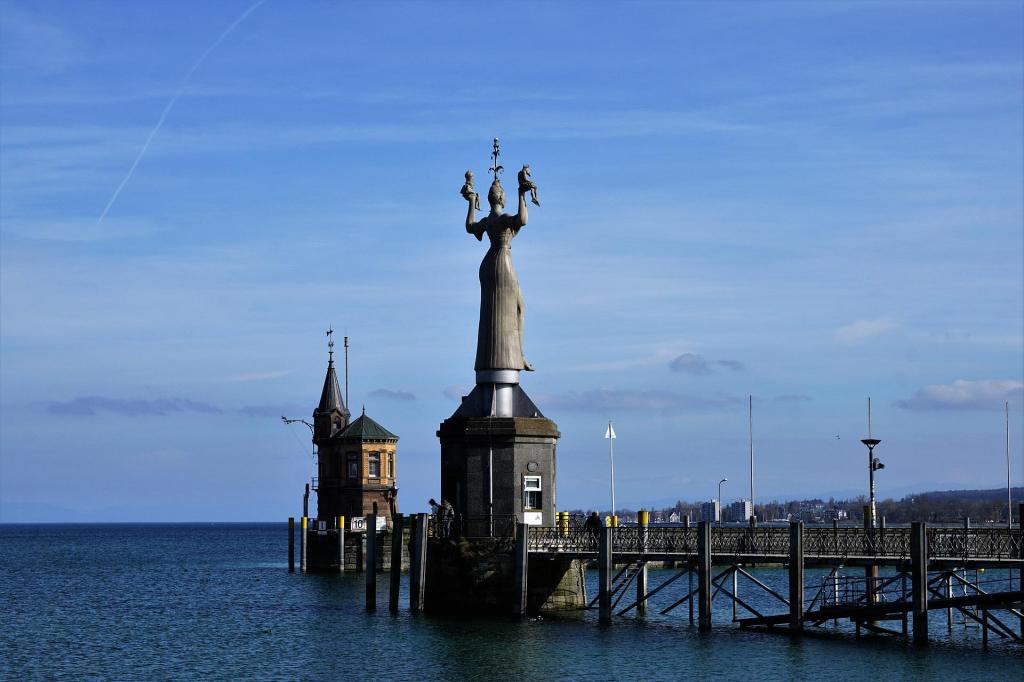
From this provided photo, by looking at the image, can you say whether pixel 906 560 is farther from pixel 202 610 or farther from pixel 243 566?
pixel 243 566

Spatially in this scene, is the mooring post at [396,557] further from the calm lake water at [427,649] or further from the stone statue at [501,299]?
the stone statue at [501,299]

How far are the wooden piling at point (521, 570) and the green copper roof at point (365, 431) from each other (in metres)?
41.9

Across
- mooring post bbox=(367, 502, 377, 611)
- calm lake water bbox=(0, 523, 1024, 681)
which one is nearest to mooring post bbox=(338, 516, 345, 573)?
calm lake water bbox=(0, 523, 1024, 681)

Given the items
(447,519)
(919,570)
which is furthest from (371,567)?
(919,570)

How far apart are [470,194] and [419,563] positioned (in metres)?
13.6

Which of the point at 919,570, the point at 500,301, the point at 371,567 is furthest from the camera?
the point at 371,567

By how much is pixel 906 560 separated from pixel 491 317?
1736cm

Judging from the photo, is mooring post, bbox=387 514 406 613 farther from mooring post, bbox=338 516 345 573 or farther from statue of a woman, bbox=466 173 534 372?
mooring post, bbox=338 516 345 573

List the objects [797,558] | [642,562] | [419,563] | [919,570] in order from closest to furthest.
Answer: [919,570] < [797,558] < [642,562] < [419,563]

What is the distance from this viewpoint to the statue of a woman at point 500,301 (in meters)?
54.8

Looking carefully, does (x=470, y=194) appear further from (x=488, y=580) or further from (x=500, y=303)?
(x=488, y=580)

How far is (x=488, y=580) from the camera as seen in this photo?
5147 centimetres

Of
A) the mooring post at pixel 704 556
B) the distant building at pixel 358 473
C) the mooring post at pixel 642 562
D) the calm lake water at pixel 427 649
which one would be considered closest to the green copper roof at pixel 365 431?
the distant building at pixel 358 473

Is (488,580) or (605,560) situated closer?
(605,560)
